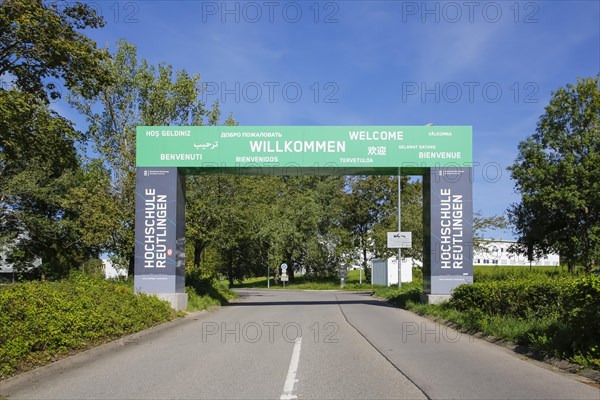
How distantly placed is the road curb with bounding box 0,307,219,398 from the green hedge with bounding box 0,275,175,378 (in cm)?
17

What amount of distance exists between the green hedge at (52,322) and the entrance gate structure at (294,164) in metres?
6.80

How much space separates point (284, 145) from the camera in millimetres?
22453

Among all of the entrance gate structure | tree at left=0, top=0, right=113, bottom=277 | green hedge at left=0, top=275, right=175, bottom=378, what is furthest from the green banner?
green hedge at left=0, top=275, right=175, bottom=378

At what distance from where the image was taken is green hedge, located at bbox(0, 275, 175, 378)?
9234mm

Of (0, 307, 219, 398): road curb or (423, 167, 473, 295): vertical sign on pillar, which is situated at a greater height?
(423, 167, 473, 295): vertical sign on pillar

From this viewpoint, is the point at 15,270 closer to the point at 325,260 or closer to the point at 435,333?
the point at 325,260

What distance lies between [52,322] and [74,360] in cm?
85

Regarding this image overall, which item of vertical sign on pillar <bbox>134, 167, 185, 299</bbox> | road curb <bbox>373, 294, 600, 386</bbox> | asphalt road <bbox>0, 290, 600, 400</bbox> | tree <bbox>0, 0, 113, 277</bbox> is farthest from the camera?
vertical sign on pillar <bbox>134, 167, 185, 299</bbox>

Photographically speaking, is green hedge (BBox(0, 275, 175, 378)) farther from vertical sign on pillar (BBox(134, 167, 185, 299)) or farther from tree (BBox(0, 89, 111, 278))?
tree (BBox(0, 89, 111, 278))

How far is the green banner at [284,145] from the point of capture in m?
22.4

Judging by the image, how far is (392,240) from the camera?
31609mm

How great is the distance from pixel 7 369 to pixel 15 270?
39.5 metres

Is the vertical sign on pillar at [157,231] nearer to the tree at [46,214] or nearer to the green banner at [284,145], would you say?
the green banner at [284,145]

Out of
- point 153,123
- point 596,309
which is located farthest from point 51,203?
point 596,309
